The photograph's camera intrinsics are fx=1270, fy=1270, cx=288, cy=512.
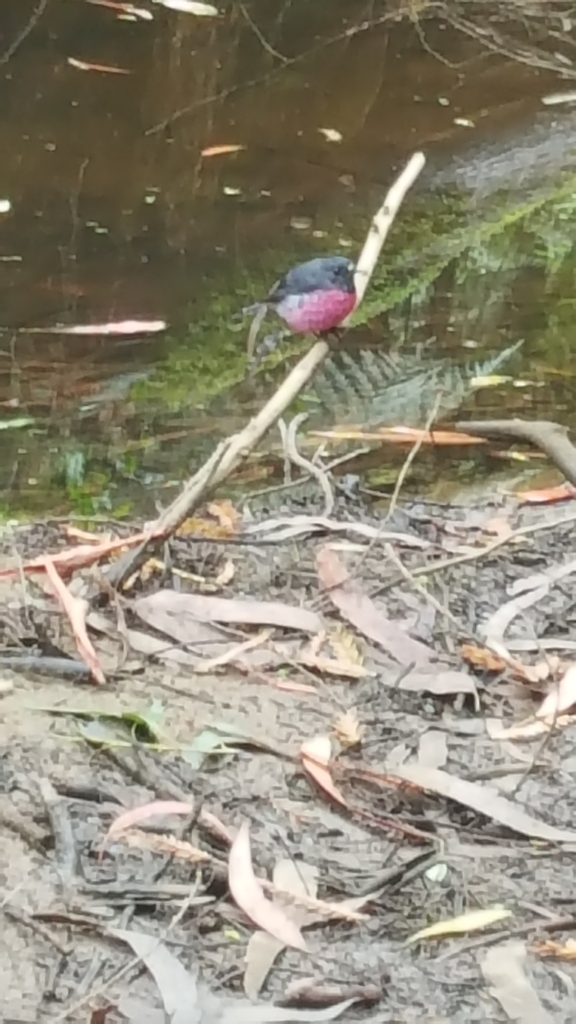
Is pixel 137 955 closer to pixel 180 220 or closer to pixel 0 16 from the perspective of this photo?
pixel 180 220

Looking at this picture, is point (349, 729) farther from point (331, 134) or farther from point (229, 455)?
point (331, 134)

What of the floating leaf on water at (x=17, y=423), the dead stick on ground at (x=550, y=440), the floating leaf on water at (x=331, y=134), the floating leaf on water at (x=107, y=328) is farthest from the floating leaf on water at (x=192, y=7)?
the dead stick on ground at (x=550, y=440)

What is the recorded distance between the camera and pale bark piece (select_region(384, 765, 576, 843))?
18.4 inches

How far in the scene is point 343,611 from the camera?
0.58 m

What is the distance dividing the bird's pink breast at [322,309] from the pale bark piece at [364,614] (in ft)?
0.39

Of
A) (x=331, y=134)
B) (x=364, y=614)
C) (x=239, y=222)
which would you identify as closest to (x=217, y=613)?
(x=364, y=614)

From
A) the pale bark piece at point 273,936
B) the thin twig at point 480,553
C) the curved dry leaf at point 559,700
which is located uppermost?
the thin twig at point 480,553

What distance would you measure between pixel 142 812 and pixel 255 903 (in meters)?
0.06

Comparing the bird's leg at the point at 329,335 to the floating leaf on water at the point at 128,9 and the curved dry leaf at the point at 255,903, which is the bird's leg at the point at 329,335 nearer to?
the curved dry leaf at the point at 255,903

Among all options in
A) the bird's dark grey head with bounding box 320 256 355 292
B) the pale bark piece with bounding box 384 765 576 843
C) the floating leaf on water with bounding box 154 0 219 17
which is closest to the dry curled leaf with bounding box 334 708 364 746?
the pale bark piece with bounding box 384 765 576 843

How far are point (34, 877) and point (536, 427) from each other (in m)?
0.33

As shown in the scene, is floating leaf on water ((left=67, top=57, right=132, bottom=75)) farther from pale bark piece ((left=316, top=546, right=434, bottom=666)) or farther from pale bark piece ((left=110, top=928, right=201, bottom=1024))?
pale bark piece ((left=110, top=928, right=201, bottom=1024))

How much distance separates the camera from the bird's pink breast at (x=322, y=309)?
0.66m

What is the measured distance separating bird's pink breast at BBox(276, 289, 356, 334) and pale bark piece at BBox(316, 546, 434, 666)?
4.7 inches
